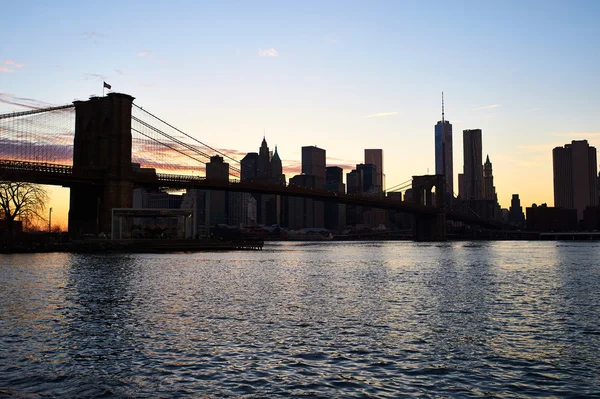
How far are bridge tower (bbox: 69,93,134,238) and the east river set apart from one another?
55.6m

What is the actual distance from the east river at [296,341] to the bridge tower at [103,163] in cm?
5561

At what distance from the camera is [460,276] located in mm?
48344

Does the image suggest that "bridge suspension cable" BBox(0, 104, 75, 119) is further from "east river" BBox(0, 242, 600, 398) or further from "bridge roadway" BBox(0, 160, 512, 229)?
"east river" BBox(0, 242, 600, 398)

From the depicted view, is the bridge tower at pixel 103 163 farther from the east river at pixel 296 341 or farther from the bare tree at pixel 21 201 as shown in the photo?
the east river at pixel 296 341

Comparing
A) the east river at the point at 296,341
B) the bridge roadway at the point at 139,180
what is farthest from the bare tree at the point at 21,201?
the east river at the point at 296,341

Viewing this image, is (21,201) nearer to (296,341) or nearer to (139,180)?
(139,180)

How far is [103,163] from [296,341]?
265ft

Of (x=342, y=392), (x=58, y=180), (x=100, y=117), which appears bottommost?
(x=342, y=392)

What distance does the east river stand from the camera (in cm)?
1446

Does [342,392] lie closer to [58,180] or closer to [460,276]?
[460,276]

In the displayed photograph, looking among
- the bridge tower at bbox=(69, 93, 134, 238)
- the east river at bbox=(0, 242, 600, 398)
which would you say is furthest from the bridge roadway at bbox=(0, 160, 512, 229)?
the east river at bbox=(0, 242, 600, 398)

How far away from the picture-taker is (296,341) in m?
19.8

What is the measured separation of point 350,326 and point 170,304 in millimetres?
10362

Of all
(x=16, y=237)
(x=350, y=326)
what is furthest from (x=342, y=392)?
(x=16, y=237)
